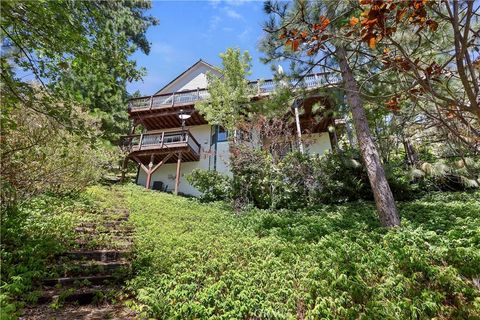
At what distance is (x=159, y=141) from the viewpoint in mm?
15672

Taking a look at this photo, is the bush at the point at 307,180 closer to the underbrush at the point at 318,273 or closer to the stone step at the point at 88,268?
the underbrush at the point at 318,273

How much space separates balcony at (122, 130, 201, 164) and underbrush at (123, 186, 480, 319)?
929 cm

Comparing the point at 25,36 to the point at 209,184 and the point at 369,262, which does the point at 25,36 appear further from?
the point at 209,184

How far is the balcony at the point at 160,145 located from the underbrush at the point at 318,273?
929 centimetres

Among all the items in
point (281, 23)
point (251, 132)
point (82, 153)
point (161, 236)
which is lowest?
point (161, 236)

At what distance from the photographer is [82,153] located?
29.0 feet

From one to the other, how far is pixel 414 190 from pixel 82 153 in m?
10.3

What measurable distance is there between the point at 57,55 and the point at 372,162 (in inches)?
238

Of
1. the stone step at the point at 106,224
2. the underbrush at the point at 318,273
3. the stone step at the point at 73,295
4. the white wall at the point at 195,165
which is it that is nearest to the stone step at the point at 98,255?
the underbrush at the point at 318,273

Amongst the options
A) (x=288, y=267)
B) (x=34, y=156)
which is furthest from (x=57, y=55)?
(x=288, y=267)

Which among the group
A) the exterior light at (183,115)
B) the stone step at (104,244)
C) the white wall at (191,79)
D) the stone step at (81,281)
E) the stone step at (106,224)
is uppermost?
the white wall at (191,79)

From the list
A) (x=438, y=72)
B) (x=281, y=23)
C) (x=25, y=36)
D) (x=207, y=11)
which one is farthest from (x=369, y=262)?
(x=25, y=36)

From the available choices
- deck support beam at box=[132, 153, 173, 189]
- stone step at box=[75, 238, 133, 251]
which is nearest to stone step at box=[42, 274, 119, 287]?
stone step at box=[75, 238, 133, 251]

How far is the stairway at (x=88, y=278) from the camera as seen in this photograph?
3.87 meters
